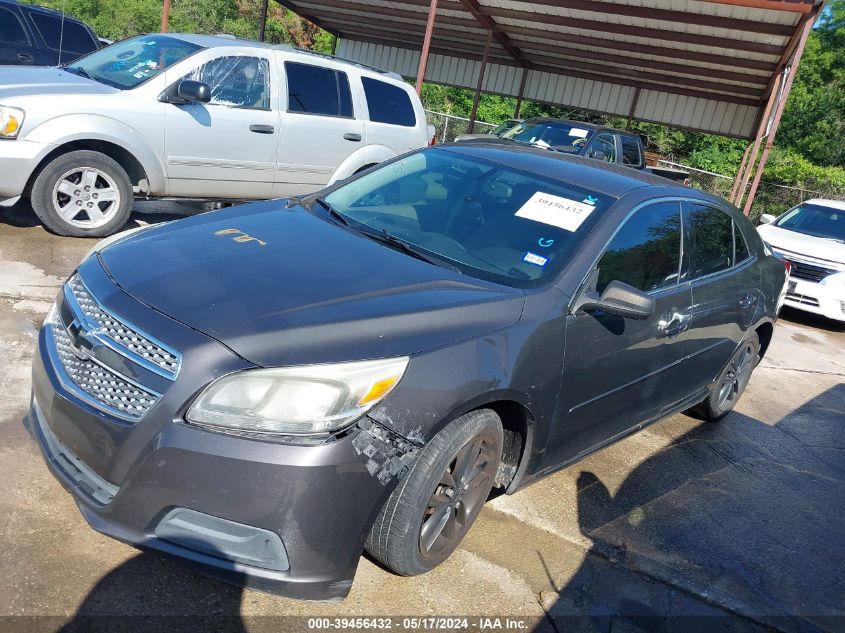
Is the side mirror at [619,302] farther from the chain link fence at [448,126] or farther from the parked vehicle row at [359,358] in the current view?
the chain link fence at [448,126]

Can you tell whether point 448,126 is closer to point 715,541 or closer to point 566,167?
point 566,167

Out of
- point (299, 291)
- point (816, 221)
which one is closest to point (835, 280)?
point (816, 221)

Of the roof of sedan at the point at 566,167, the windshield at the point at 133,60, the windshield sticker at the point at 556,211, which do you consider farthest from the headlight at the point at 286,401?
the windshield at the point at 133,60

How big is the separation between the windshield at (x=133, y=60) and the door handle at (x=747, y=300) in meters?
5.15

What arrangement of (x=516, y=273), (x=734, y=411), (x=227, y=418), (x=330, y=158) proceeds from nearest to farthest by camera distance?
(x=227, y=418)
(x=516, y=273)
(x=734, y=411)
(x=330, y=158)

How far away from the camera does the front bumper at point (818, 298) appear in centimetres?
945

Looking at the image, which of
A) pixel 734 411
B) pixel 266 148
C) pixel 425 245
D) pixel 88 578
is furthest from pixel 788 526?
pixel 266 148

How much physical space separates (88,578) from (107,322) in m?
0.92

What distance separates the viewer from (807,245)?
32.8ft

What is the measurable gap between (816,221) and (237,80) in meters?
8.41

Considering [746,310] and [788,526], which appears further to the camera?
[746,310]

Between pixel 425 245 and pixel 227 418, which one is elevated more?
pixel 425 245

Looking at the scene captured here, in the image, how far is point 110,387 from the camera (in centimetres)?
258

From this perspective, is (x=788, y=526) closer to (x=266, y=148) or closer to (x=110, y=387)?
(x=110, y=387)
